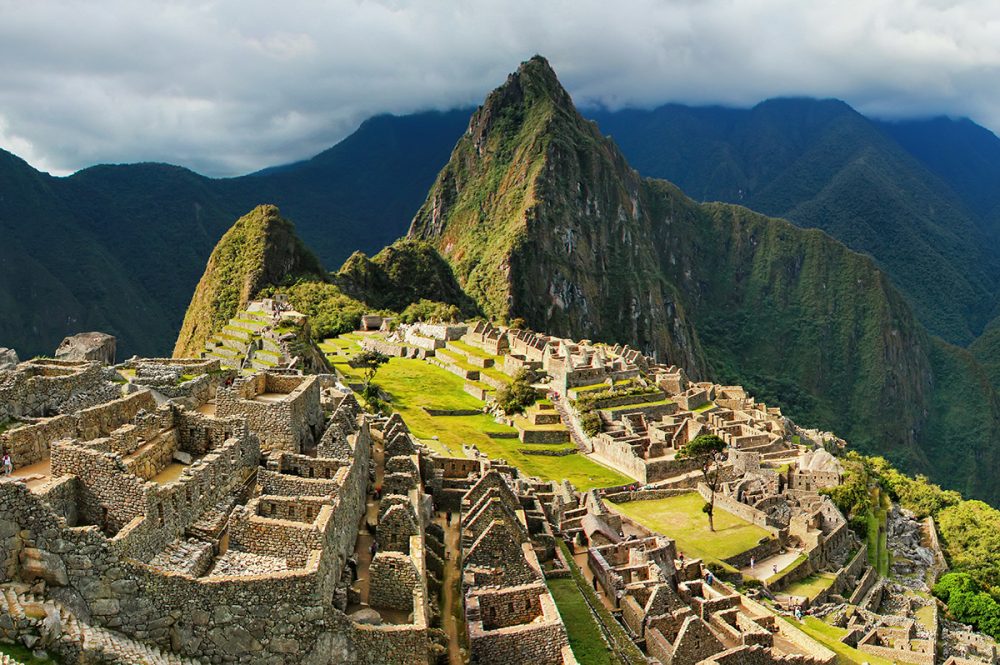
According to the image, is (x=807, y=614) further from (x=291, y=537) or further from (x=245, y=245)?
(x=245, y=245)

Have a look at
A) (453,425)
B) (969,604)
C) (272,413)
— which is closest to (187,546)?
(272,413)

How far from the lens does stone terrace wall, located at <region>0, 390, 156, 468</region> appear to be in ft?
40.4

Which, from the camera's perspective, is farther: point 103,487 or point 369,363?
point 369,363

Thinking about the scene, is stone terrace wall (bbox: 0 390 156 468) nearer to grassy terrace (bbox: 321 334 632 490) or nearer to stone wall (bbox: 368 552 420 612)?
stone wall (bbox: 368 552 420 612)

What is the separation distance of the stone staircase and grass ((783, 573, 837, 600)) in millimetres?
28192

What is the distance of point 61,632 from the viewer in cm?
929

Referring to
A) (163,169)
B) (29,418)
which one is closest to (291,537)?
(29,418)

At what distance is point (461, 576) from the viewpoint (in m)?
16.2

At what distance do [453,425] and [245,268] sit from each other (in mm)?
62960

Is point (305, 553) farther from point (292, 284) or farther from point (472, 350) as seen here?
point (292, 284)

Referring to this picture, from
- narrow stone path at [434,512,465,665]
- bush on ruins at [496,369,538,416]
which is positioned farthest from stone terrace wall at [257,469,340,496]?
bush on ruins at [496,369,538,416]

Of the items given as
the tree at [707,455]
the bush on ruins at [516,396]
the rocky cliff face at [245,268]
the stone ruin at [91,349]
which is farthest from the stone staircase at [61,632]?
the rocky cliff face at [245,268]

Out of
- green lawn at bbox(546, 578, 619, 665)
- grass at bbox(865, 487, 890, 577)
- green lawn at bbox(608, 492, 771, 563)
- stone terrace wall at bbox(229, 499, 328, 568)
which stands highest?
stone terrace wall at bbox(229, 499, 328, 568)

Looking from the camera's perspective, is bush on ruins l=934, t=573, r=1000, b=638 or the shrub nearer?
bush on ruins l=934, t=573, r=1000, b=638
